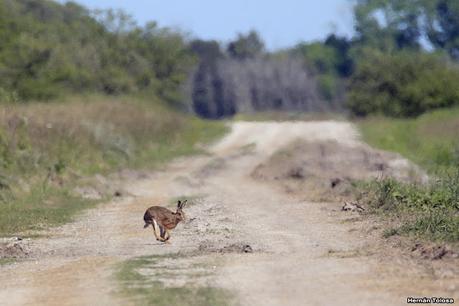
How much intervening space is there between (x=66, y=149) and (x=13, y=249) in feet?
46.7

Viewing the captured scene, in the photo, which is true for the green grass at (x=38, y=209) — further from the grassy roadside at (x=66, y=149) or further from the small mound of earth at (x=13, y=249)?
the small mound of earth at (x=13, y=249)

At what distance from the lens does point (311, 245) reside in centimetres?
1348

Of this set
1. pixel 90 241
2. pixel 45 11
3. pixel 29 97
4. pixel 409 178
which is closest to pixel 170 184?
pixel 409 178

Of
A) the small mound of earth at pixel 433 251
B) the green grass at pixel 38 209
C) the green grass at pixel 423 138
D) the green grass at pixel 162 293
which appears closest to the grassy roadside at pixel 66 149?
the green grass at pixel 38 209

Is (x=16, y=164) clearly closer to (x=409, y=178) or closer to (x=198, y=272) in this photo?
(x=409, y=178)

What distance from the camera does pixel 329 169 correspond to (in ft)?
91.7

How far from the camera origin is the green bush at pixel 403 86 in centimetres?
6300

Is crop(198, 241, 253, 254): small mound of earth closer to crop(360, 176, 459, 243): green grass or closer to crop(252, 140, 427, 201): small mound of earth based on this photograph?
crop(360, 176, 459, 243): green grass

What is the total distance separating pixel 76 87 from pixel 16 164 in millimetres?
23699

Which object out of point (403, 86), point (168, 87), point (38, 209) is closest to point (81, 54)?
point (168, 87)

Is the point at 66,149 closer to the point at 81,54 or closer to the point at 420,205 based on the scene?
the point at 420,205

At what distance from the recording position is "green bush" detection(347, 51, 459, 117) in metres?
63.0

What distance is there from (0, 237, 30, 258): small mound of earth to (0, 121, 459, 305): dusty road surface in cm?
17

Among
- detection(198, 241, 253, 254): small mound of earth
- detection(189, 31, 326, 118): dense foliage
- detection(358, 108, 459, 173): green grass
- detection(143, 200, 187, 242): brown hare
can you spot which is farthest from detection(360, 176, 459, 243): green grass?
detection(189, 31, 326, 118): dense foliage
